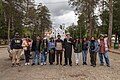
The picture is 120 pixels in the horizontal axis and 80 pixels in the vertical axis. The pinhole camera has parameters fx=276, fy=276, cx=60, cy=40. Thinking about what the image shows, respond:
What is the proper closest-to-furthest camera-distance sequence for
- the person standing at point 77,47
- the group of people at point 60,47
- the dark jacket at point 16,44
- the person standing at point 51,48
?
the dark jacket at point 16,44, the group of people at point 60,47, the person standing at point 77,47, the person standing at point 51,48

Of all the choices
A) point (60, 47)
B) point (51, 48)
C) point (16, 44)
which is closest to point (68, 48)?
point (60, 47)

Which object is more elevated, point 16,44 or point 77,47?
point 16,44

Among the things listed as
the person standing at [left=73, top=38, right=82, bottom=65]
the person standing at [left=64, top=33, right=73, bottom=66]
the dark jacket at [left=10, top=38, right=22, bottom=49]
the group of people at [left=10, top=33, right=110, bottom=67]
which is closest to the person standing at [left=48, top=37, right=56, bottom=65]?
the group of people at [left=10, top=33, right=110, bottom=67]

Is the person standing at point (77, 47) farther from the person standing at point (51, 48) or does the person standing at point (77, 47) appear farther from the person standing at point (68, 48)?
the person standing at point (51, 48)

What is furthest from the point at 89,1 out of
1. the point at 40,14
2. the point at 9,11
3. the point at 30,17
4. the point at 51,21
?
the point at 51,21

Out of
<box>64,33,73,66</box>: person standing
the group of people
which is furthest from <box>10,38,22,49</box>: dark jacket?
<box>64,33,73,66</box>: person standing

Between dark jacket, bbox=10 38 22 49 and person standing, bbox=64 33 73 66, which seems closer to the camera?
dark jacket, bbox=10 38 22 49

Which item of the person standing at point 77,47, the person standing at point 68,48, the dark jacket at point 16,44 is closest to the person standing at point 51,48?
the person standing at point 68,48

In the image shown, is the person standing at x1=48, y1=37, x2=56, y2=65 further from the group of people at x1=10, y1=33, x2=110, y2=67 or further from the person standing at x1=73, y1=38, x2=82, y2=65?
the person standing at x1=73, y1=38, x2=82, y2=65

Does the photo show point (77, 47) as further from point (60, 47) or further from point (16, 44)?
point (16, 44)

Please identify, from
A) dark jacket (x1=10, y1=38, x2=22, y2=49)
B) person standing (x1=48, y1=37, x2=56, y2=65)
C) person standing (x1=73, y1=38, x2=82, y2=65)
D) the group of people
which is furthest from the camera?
person standing (x1=48, y1=37, x2=56, y2=65)

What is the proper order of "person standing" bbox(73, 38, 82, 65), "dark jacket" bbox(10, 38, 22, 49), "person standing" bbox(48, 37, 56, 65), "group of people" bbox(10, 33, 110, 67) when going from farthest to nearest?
"person standing" bbox(48, 37, 56, 65), "person standing" bbox(73, 38, 82, 65), "group of people" bbox(10, 33, 110, 67), "dark jacket" bbox(10, 38, 22, 49)

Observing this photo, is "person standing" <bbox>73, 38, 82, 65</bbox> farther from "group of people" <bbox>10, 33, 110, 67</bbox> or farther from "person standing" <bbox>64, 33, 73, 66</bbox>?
"person standing" <bbox>64, 33, 73, 66</bbox>

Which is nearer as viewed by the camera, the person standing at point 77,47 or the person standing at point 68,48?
the person standing at point 68,48
